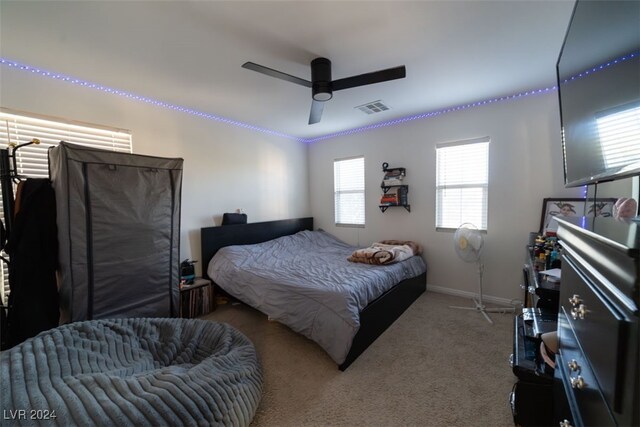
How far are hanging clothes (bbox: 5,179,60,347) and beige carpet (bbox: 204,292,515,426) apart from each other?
5.22 feet

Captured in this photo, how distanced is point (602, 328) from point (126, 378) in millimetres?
1967

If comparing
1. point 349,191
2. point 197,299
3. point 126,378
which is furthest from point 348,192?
point 126,378

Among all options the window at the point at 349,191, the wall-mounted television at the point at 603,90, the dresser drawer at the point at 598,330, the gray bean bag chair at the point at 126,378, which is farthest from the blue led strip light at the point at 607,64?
the window at the point at 349,191

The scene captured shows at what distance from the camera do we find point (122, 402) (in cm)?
121

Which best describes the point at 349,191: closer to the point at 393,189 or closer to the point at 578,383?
the point at 393,189

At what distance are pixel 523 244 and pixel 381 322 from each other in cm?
209

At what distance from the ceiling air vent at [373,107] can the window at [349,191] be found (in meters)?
1.01

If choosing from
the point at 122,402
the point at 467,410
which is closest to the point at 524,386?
the point at 467,410

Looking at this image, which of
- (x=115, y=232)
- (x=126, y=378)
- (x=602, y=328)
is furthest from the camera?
(x=115, y=232)

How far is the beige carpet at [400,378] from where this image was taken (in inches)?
65.0

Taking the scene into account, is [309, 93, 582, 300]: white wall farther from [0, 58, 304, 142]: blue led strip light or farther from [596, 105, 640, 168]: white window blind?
[596, 105, 640, 168]: white window blind

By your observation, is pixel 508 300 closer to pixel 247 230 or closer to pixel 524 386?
pixel 524 386

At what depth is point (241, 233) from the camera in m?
3.92

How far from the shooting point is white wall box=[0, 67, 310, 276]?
8.06ft
